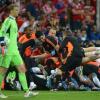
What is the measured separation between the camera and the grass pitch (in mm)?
11941

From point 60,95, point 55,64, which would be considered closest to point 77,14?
point 55,64

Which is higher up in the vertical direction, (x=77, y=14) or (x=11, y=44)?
(x=11, y=44)

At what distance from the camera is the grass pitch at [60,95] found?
11.9 meters

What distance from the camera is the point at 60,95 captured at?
12398 mm

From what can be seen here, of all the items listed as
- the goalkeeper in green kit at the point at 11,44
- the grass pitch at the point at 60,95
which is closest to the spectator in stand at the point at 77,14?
the grass pitch at the point at 60,95

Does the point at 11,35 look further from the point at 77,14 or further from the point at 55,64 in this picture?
the point at 77,14

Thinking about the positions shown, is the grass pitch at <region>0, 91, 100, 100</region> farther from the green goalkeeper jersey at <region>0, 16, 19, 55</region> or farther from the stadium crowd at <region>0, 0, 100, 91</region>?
the green goalkeeper jersey at <region>0, 16, 19, 55</region>

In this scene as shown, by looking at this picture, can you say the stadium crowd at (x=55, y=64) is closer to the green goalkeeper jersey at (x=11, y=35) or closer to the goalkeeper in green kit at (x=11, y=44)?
the goalkeeper in green kit at (x=11, y=44)

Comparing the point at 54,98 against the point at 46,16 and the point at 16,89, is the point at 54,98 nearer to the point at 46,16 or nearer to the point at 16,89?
the point at 16,89

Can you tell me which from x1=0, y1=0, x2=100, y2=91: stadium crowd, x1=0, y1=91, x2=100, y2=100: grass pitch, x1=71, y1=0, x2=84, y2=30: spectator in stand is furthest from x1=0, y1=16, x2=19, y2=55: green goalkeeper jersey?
x1=71, y1=0, x2=84, y2=30: spectator in stand

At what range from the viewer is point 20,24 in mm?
20188

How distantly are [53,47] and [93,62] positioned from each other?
107 cm

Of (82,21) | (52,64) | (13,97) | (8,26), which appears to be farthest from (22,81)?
(82,21)

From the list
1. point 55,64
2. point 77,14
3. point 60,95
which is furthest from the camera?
point 77,14
